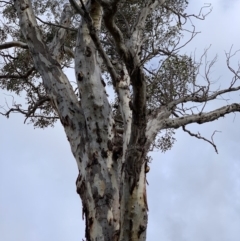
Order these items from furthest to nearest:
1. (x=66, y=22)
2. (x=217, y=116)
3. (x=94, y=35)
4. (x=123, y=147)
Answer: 1. (x=66, y=22)
2. (x=217, y=116)
3. (x=123, y=147)
4. (x=94, y=35)

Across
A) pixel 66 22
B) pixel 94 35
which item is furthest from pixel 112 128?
pixel 66 22

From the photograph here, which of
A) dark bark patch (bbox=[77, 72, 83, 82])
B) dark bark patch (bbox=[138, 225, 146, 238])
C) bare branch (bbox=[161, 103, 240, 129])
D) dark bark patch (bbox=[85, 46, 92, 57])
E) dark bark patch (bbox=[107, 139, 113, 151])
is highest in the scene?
dark bark patch (bbox=[85, 46, 92, 57])

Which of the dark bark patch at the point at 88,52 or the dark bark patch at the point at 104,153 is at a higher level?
the dark bark patch at the point at 88,52

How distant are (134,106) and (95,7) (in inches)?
91.1

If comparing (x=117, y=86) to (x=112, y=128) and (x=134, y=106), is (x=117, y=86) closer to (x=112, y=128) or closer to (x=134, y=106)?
(x=112, y=128)

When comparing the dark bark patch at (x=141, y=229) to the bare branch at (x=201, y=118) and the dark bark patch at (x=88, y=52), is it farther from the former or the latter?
the dark bark patch at (x=88, y=52)

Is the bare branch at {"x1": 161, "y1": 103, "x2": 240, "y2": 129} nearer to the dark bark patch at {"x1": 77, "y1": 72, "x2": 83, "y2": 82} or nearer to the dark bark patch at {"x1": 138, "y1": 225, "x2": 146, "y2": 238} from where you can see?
the dark bark patch at {"x1": 77, "y1": 72, "x2": 83, "y2": 82}

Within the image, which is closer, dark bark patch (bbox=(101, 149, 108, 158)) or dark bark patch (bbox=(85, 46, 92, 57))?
dark bark patch (bbox=(101, 149, 108, 158))

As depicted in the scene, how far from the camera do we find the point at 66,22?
281 inches

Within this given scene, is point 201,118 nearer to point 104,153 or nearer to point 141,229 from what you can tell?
→ point 104,153

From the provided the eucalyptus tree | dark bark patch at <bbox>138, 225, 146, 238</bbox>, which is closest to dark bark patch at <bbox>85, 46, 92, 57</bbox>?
the eucalyptus tree

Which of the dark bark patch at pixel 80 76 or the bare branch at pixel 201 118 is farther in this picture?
the dark bark patch at pixel 80 76

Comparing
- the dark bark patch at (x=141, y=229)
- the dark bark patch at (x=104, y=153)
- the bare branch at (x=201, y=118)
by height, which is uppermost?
the bare branch at (x=201, y=118)

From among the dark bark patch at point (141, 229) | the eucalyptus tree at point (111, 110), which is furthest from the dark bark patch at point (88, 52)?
the dark bark patch at point (141, 229)
